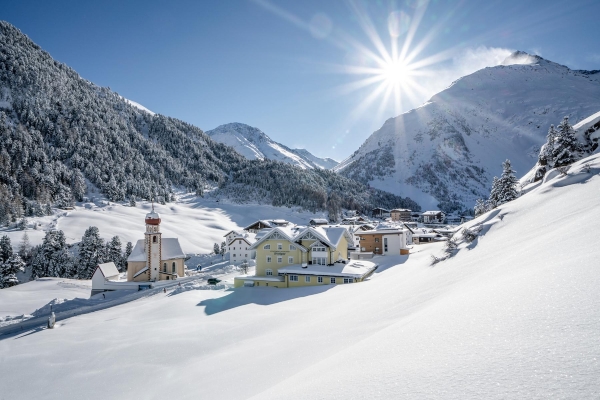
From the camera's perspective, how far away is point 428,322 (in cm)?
663

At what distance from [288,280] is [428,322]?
26231 millimetres

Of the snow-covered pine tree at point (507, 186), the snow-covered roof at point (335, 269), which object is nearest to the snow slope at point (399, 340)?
Answer: the snow-covered roof at point (335, 269)

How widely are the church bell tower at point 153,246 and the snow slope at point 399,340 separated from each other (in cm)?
1998

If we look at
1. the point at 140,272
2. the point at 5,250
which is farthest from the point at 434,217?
the point at 5,250

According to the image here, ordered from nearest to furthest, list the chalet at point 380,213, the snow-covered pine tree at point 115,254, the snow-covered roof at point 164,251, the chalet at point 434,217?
the snow-covered roof at point 164,251, the snow-covered pine tree at point 115,254, the chalet at point 434,217, the chalet at point 380,213

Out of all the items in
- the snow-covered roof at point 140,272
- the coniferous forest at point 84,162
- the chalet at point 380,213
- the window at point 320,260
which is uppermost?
the coniferous forest at point 84,162

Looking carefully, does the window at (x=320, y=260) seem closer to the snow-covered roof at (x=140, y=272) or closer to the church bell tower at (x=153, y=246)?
the church bell tower at (x=153, y=246)

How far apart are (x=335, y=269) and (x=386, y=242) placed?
16.8 m

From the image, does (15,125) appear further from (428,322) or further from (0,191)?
(428,322)

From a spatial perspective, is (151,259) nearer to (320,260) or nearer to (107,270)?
(107,270)

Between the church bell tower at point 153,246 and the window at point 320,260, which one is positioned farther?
the church bell tower at point 153,246

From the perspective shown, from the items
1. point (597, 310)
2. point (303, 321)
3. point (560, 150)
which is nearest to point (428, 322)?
point (597, 310)

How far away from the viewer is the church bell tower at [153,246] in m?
43.9

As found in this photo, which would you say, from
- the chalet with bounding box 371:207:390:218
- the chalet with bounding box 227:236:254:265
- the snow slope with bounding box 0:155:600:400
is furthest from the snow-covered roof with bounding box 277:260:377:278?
the chalet with bounding box 371:207:390:218
